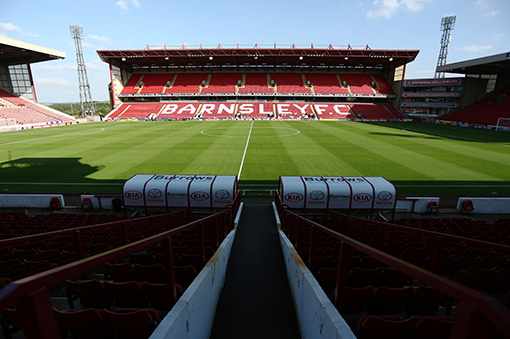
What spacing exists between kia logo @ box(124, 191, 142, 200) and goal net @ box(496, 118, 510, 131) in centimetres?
5614

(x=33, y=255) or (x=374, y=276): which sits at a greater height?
(x=374, y=276)

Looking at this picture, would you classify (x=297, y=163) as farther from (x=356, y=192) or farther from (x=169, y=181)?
(x=169, y=181)

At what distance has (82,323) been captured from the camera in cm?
270

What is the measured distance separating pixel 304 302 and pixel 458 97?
71140 mm

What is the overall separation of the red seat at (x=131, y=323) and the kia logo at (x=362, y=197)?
10478mm

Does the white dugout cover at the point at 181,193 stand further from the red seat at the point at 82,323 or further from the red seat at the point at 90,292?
the red seat at the point at 82,323

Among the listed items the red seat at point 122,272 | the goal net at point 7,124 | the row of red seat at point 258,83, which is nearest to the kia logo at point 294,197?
the red seat at point 122,272

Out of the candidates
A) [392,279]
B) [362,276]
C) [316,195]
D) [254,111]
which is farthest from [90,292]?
[254,111]

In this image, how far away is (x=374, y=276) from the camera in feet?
13.3

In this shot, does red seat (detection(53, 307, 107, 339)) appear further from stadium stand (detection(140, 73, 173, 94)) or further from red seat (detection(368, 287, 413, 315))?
stadium stand (detection(140, 73, 173, 94))

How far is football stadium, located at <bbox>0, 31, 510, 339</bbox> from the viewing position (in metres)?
2.70

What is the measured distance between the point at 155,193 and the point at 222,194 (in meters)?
3.25

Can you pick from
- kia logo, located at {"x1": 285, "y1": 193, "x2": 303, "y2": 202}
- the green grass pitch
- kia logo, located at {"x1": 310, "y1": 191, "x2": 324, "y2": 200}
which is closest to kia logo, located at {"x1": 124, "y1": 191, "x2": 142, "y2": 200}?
the green grass pitch

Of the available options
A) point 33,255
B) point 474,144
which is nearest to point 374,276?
point 33,255
